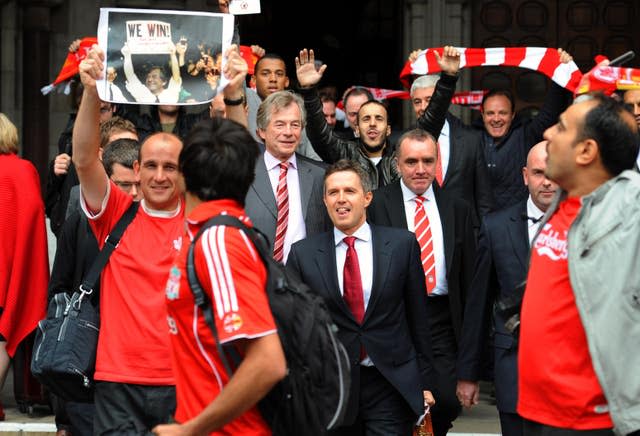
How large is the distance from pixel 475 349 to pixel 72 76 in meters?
4.75

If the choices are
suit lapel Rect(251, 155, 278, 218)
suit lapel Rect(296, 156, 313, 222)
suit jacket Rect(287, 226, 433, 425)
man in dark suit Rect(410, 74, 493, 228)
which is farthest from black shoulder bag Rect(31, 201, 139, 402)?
man in dark suit Rect(410, 74, 493, 228)

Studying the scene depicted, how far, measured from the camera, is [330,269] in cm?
750

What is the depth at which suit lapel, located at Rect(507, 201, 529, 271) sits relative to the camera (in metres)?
7.21

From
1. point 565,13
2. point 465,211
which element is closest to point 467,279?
point 465,211

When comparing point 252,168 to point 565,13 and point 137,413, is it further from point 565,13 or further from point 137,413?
point 565,13

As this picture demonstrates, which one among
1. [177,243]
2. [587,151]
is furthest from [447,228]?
[587,151]

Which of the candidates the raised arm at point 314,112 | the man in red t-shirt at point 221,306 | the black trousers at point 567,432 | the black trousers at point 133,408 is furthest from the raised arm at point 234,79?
the raised arm at point 314,112

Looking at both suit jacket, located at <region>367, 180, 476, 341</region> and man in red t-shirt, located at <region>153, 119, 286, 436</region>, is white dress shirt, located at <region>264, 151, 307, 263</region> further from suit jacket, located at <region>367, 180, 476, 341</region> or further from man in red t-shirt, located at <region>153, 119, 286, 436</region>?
man in red t-shirt, located at <region>153, 119, 286, 436</region>

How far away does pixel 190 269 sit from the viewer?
14.2 ft

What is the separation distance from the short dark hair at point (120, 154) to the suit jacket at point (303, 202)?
831mm

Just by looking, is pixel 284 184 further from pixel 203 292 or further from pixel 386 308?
pixel 203 292

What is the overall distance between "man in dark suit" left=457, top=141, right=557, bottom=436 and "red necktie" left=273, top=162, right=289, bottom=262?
4.22ft

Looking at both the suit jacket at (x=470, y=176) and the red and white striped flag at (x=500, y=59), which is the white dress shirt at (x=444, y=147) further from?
the red and white striped flag at (x=500, y=59)

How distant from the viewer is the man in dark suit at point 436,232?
8.22 metres
